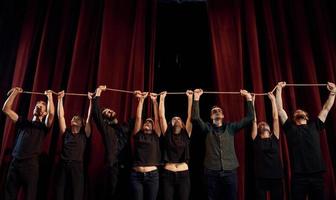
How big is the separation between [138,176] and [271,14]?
102 inches

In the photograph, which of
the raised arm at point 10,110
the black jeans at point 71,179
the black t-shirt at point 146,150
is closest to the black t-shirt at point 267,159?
the black t-shirt at point 146,150

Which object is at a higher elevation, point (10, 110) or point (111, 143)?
point (10, 110)

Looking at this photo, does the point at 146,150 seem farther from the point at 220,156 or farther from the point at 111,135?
the point at 220,156

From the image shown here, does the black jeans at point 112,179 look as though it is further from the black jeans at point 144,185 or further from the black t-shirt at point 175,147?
the black t-shirt at point 175,147

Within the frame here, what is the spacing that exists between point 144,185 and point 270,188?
3.68 ft

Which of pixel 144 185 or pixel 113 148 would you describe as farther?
pixel 113 148

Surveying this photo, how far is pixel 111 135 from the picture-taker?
2.88 metres

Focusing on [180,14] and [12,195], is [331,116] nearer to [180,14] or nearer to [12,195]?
[180,14]

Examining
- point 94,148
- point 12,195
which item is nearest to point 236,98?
point 94,148

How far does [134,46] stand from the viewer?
3.69 meters

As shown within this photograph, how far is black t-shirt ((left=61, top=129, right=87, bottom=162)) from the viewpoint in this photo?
2840mm

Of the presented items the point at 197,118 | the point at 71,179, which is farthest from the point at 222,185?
the point at 71,179

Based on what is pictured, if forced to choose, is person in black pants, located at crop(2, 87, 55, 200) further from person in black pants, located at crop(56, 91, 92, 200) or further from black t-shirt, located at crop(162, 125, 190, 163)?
black t-shirt, located at crop(162, 125, 190, 163)

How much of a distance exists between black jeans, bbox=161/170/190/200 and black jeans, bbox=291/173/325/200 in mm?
922
